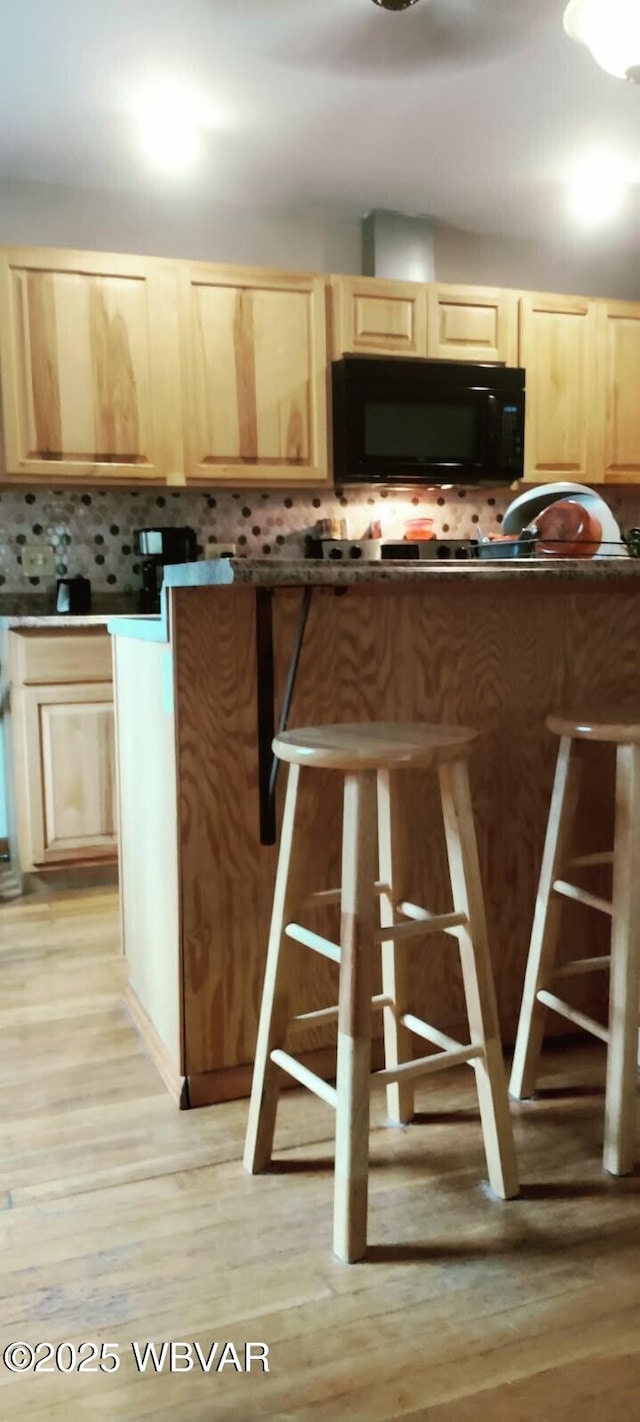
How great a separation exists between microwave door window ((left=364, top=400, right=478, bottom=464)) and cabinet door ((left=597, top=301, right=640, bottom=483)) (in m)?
0.70

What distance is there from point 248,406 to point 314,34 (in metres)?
1.24

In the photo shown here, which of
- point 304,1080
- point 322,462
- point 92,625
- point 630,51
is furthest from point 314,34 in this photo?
point 304,1080

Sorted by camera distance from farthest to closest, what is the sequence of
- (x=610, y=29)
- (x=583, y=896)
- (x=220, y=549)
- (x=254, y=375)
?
(x=220, y=549) < (x=254, y=375) < (x=610, y=29) < (x=583, y=896)

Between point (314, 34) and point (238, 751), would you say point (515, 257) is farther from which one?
point (238, 751)

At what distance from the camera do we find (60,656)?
10.3 feet

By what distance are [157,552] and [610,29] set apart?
81.9 inches

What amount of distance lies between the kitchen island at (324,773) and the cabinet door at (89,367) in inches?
62.2

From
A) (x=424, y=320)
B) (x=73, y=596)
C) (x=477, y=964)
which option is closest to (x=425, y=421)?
(x=424, y=320)

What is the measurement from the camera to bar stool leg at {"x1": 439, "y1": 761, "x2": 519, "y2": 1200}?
1.42m

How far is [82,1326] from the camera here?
3.92 feet

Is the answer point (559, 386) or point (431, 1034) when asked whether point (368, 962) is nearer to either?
point (431, 1034)

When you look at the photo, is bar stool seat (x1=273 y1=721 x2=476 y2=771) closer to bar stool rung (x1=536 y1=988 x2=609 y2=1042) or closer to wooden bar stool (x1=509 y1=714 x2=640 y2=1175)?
wooden bar stool (x1=509 y1=714 x2=640 y2=1175)

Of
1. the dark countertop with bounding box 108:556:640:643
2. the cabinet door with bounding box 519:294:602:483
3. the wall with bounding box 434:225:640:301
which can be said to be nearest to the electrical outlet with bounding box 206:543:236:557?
the cabinet door with bounding box 519:294:602:483

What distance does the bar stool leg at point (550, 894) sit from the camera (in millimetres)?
1647
